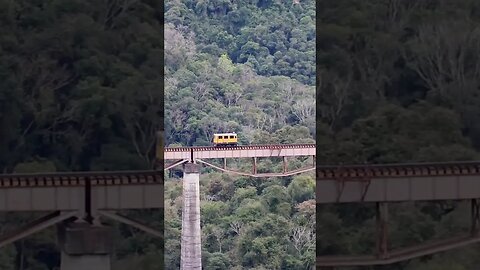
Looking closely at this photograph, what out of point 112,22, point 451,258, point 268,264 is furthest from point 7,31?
point 268,264

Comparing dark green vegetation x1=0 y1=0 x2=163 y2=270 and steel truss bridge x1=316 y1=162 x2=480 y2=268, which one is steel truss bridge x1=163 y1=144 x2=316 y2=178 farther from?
steel truss bridge x1=316 y1=162 x2=480 y2=268

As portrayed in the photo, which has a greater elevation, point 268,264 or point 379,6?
point 379,6

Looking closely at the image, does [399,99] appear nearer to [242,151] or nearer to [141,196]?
[141,196]

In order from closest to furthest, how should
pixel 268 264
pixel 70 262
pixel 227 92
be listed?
pixel 70 262 → pixel 268 264 → pixel 227 92

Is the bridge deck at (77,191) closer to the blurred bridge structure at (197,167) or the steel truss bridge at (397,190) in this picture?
the steel truss bridge at (397,190)

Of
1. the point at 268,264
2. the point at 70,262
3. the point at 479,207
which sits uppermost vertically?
the point at 479,207

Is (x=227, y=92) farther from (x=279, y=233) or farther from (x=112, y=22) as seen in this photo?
(x=112, y=22)
